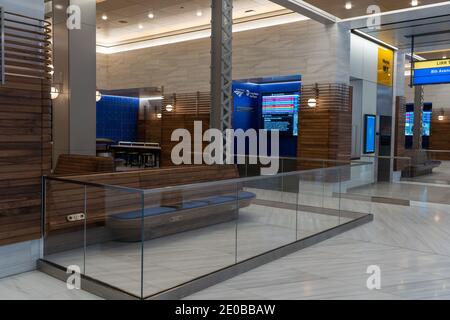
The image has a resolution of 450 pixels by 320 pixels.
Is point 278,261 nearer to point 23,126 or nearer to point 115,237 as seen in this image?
point 115,237

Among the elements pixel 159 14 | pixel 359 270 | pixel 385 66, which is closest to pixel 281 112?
pixel 385 66

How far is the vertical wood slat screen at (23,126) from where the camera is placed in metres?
4.31

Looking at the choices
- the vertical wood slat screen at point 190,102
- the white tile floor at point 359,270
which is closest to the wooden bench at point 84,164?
the white tile floor at point 359,270

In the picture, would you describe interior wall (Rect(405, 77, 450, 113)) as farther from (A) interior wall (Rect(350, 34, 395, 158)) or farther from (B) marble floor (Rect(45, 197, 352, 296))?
(B) marble floor (Rect(45, 197, 352, 296))

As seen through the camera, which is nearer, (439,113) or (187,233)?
(187,233)

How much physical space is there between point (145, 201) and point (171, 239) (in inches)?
29.4

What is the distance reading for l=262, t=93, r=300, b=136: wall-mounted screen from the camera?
1409 cm

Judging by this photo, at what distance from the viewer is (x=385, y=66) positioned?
45.9 ft

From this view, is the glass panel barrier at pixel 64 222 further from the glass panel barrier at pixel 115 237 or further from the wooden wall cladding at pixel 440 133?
the wooden wall cladding at pixel 440 133

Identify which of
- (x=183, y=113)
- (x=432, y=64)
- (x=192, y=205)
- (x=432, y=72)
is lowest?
(x=192, y=205)

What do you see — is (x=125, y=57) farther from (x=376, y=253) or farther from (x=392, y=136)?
(x=376, y=253)

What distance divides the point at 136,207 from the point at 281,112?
443 inches

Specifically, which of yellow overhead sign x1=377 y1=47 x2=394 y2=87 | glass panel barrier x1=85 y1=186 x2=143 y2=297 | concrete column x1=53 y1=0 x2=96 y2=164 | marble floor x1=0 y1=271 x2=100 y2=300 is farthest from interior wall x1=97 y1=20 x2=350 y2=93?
marble floor x1=0 y1=271 x2=100 y2=300

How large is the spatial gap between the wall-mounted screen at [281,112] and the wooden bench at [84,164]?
849 centimetres
